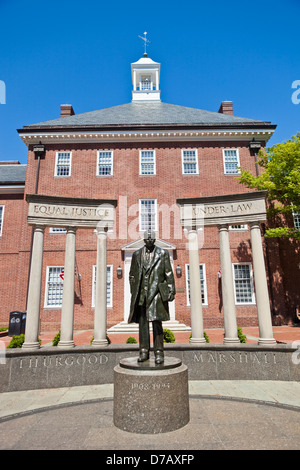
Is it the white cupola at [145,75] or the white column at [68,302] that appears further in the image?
the white cupola at [145,75]

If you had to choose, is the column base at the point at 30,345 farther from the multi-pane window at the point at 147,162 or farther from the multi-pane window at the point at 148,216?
the multi-pane window at the point at 147,162

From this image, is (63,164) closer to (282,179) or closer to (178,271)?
(178,271)

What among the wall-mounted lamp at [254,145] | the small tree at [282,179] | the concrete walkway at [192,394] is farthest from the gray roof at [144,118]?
the concrete walkway at [192,394]

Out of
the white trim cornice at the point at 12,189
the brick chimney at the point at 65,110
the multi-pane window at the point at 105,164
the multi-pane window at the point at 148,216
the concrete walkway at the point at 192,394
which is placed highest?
the brick chimney at the point at 65,110

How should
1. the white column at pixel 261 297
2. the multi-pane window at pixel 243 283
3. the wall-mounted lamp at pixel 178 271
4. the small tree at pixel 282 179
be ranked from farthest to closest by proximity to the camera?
1. the multi-pane window at pixel 243 283
2. the wall-mounted lamp at pixel 178 271
3. the small tree at pixel 282 179
4. the white column at pixel 261 297

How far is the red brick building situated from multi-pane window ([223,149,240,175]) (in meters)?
0.07

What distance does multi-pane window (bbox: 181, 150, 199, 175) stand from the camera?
63.9ft

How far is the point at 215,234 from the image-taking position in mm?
18312

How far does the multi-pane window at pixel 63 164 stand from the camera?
19438 mm

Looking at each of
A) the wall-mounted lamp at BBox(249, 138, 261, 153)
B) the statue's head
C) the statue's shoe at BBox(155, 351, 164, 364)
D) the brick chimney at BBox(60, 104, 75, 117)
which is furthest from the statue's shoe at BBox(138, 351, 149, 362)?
the brick chimney at BBox(60, 104, 75, 117)

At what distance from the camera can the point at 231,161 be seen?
19516 mm

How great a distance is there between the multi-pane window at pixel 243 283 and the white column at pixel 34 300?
12892 millimetres

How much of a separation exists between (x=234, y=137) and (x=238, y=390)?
56.4 ft
